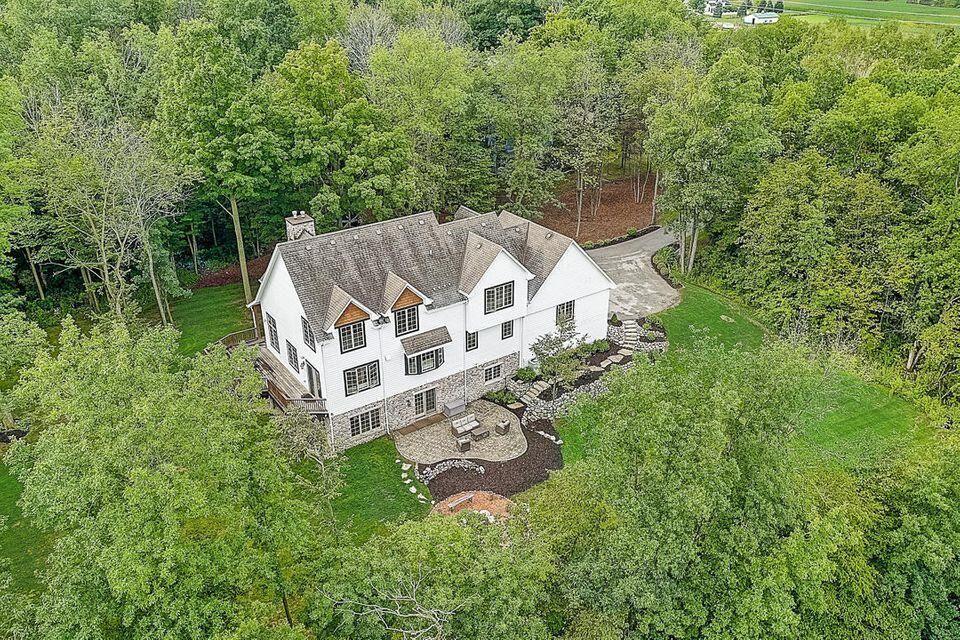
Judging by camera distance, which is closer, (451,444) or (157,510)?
(157,510)

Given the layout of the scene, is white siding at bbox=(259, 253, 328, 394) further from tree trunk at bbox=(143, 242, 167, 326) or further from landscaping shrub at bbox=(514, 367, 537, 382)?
landscaping shrub at bbox=(514, 367, 537, 382)

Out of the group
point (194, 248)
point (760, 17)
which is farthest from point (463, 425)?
point (760, 17)

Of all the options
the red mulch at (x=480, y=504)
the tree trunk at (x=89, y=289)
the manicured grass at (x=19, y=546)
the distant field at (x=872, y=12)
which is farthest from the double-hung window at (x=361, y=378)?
the distant field at (x=872, y=12)

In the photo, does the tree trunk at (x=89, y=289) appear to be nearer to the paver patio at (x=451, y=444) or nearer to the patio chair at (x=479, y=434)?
the paver patio at (x=451, y=444)

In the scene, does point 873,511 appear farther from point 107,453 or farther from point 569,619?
point 107,453

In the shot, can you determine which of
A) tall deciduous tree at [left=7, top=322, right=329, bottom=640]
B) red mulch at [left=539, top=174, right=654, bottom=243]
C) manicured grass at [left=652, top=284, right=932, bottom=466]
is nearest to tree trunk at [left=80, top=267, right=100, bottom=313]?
tall deciduous tree at [left=7, top=322, right=329, bottom=640]

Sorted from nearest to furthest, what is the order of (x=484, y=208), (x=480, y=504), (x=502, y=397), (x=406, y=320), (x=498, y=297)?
(x=480, y=504) → (x=406, y=320) → (x=498, y=297) → (x=502, y=397) → (x=484, y=208)

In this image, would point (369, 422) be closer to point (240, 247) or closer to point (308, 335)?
point (308, 335)

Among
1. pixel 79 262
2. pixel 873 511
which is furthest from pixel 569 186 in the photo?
pixel 873 511
